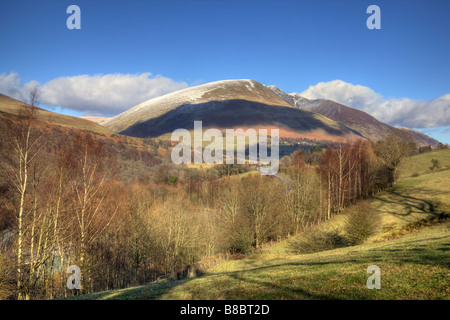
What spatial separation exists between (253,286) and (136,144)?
540 ft

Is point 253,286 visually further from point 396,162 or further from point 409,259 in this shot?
point 396,162

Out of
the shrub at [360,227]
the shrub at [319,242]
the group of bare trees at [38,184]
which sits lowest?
the shrub at [319,242]

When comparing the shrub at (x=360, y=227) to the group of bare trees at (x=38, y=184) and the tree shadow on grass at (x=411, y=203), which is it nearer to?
the tree shadow on grass at (x=411, y=203)

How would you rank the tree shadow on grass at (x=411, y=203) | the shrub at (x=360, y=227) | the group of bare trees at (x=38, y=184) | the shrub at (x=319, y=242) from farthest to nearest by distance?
the tree shadow on grass at (x=411, y=203) → the shrub at (x=319, y=242) → the shrub at (x=360, y=227) → the group of bare trees at (x=38, y=184)

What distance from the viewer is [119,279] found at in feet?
132

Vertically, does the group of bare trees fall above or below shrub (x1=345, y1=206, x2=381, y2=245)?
above

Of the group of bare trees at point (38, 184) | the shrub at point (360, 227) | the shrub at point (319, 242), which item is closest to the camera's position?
the group of bare trees at point (38, 184)

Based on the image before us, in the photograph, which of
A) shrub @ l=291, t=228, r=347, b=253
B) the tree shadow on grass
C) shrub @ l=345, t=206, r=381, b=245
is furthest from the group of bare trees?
the tree shadow on grass

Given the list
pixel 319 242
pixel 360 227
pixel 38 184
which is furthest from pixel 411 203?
pixel 38 184

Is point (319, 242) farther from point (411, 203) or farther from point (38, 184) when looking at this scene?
point (38, 184)

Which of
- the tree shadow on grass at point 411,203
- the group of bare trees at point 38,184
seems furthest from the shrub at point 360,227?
the group of bare trees at point 38,184

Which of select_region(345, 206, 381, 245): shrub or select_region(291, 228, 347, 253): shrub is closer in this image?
select_region(345, 206, 381, 245): shrub

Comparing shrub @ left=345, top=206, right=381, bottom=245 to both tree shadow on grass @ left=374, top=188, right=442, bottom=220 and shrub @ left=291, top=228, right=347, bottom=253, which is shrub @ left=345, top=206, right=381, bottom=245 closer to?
shrub @ left=291, top=228, right=347, bottom=253
